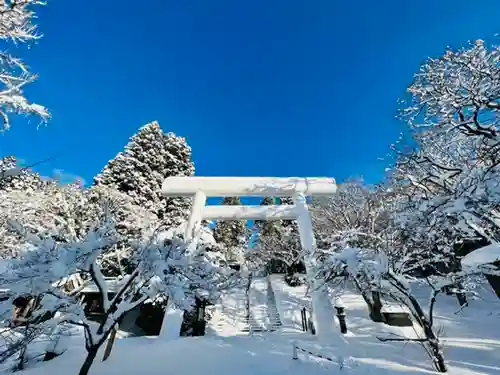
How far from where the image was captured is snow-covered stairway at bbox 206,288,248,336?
10493 mm

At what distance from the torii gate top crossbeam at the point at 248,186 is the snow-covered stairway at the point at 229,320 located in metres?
3.69

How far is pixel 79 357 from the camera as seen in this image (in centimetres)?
621

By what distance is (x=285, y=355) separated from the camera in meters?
6.41

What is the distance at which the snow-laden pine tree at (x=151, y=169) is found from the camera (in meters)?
15.0

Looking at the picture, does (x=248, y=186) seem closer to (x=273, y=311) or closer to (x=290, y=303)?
(x=273, y=311)

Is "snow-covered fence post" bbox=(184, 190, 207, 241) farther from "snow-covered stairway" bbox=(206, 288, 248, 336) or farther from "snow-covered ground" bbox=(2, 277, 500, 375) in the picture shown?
"snow-covered ground" bbox=(2, 277, 500, 375)

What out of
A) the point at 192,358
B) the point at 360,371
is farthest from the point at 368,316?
the point at 192,358

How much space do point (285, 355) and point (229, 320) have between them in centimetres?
599

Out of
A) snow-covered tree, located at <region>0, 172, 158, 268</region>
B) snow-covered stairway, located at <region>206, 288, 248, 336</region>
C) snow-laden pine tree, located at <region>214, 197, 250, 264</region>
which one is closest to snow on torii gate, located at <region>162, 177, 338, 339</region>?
snow-covered tree, located at <region>0, 172, 158, 268</region>

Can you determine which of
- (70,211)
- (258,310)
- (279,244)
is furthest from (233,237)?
(70,211)

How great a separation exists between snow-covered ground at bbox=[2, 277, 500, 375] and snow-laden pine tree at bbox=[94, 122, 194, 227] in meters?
7.68

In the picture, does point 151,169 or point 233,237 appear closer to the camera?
point 151,169

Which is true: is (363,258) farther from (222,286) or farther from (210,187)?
(210,187)

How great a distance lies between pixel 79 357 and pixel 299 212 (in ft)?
25.6
